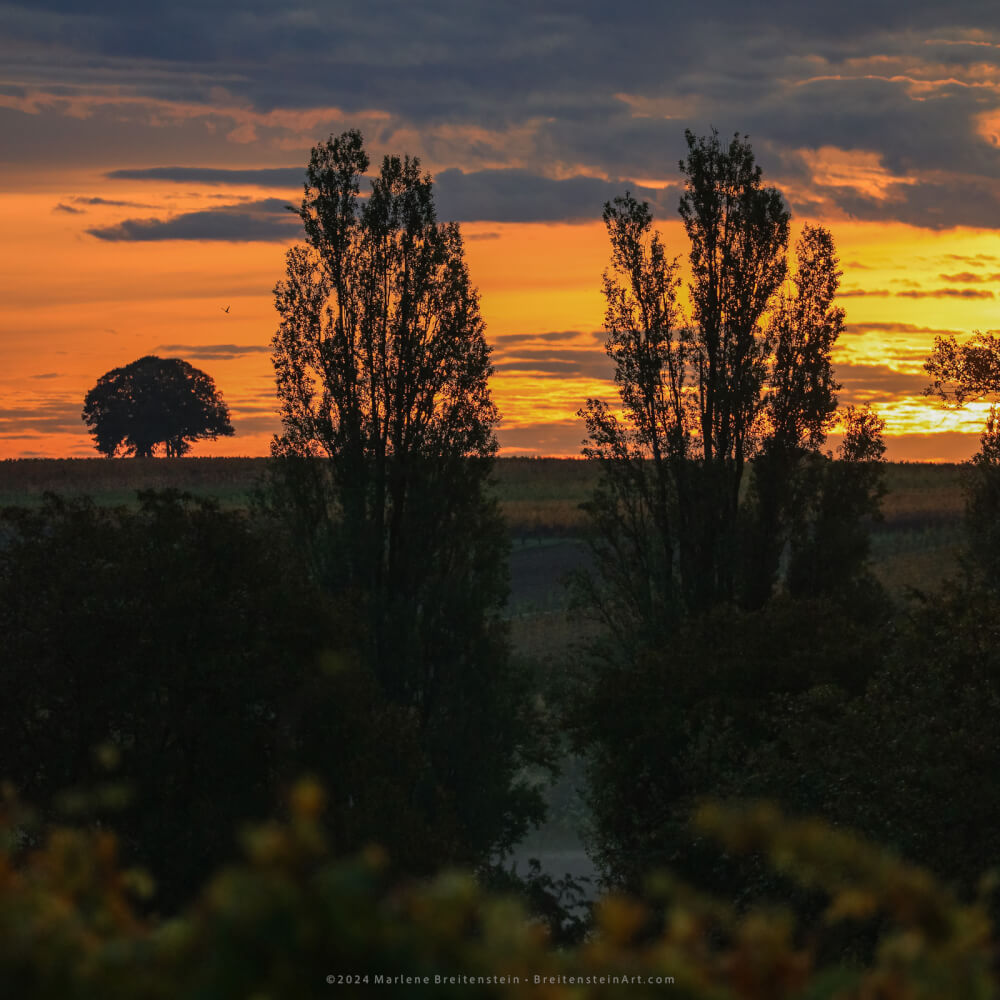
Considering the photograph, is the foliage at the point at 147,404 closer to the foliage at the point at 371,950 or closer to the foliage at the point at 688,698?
the foliage at the point at 688,698

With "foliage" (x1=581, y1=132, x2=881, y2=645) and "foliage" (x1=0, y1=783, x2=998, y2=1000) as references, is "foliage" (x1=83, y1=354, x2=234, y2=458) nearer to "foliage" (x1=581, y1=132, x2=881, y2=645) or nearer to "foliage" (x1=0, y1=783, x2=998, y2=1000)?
"foliage" (x1=581, y1=132, x2=881, y2=645)

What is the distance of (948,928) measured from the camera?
439cm

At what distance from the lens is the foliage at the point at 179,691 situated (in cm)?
2244

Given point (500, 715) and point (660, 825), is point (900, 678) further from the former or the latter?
point (500, 715)

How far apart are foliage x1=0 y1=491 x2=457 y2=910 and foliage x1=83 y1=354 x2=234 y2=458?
295ft

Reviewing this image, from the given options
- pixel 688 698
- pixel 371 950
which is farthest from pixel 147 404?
pixel 371 950

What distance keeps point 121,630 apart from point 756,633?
14955mm

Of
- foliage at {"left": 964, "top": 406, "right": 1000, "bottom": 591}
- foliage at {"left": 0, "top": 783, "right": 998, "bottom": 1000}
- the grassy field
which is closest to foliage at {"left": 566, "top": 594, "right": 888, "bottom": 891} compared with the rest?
foliage at {"left": 964, "top": 406, "right": 1000, "bottom": 591}

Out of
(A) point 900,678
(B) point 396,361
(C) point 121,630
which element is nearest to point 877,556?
(B) point 396,361

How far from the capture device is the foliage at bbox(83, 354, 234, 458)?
113 metres

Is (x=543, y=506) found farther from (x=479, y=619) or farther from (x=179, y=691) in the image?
(x=179, y=691)

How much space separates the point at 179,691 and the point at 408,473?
488 inches

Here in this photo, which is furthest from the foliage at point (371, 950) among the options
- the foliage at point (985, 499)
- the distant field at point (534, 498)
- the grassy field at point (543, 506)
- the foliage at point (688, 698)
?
the distant field at point (534, 498)

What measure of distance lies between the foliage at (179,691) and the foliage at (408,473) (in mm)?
7512
